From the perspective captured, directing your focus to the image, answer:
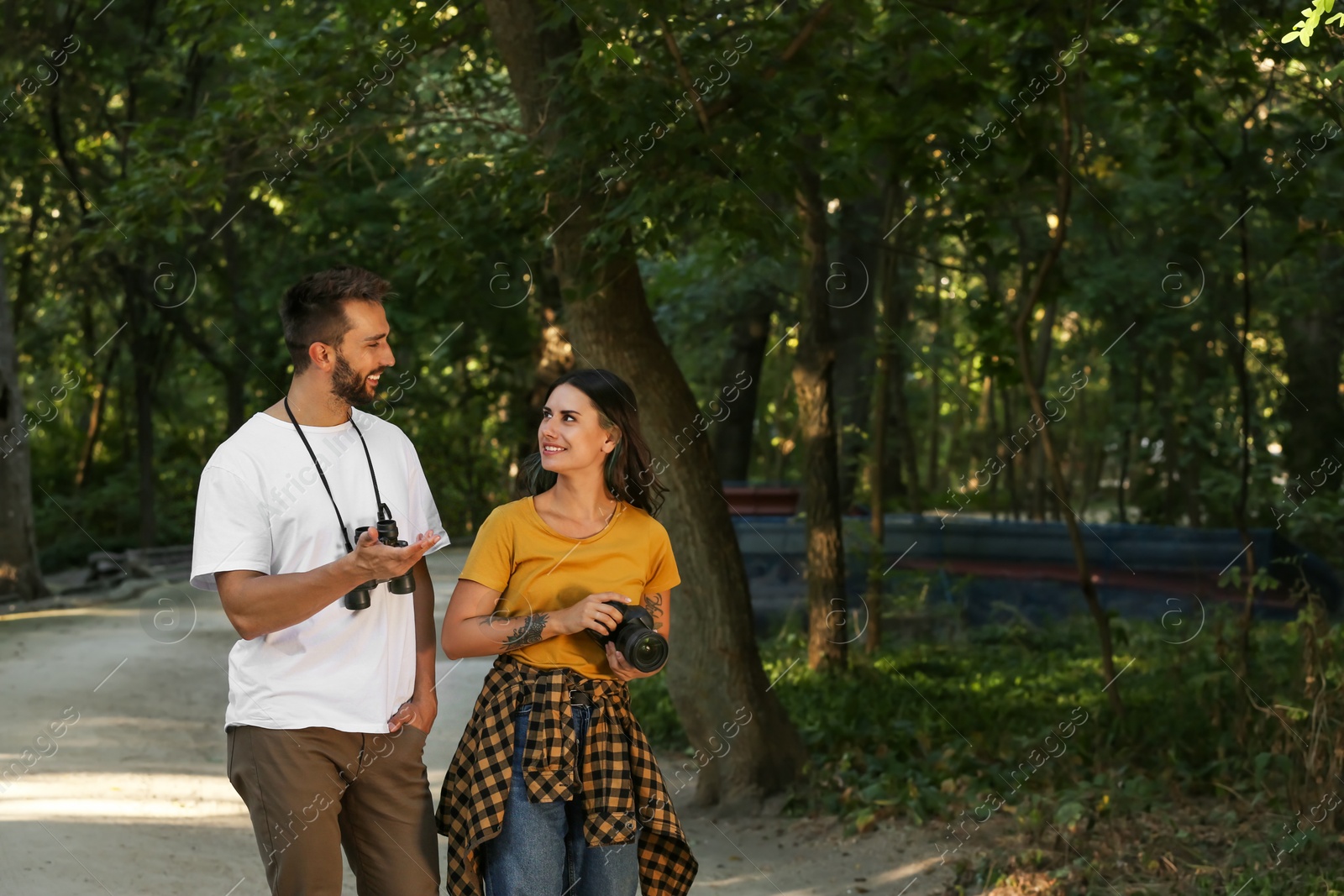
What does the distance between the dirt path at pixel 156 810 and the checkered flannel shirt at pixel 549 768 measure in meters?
2.68

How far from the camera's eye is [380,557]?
2.67m

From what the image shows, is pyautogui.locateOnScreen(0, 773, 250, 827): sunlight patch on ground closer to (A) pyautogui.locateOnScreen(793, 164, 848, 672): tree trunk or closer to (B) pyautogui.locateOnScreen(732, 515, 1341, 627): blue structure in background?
(A) pyautogui.locateOnScreen(793, 164, 848, 672): tree trunk

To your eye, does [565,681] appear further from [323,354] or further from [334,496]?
[323,354]

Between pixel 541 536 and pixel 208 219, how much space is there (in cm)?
1677

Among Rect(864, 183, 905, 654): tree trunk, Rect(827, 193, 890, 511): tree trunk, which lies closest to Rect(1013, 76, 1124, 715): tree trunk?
Rect(864, 183, 905, 654): tree trunk

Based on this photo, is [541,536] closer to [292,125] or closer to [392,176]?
[292,125]

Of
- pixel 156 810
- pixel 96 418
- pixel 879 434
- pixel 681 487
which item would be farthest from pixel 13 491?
pixel 96 418

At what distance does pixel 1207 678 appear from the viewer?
23.9 ft

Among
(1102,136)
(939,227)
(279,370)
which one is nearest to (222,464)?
(939,227)

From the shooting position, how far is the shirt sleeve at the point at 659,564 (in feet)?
11.1

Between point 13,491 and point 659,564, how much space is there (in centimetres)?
1248

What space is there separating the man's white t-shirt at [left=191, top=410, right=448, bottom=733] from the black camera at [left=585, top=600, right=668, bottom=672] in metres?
0.45

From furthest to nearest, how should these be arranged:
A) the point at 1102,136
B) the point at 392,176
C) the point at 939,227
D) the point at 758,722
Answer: the point at 392,176 → the point at 1102,136 → the point at 939,227 → the point at 758,722

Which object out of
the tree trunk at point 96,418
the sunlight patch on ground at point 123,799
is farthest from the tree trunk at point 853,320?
the tree trunk at point 96,418
